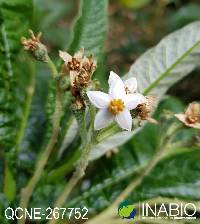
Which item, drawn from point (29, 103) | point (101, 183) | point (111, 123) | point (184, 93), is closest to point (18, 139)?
point (29, 103)

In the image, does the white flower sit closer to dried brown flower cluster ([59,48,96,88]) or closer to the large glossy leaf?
dried brown flower cluster ([59,48,96,88])

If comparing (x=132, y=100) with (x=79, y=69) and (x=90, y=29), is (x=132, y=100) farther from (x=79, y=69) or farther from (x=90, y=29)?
(x=90, y=29)

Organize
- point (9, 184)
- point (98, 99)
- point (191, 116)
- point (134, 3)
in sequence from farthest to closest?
1. point (134, 3)
2. point (9, 184)
3. point (191, 116)
4. point (98, 99)

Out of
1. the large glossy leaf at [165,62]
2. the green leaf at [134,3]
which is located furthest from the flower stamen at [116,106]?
the green leaf at [134,3]

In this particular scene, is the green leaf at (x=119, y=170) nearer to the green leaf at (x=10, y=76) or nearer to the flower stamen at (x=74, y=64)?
the green leaf at (x=10, y=76)

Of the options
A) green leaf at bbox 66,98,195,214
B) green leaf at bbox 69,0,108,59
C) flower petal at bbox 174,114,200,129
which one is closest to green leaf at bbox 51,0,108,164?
green leaf at bbox 69,0,108,59

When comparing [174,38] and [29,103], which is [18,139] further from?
[174,38]

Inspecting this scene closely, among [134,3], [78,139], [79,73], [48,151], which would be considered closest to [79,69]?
[79,73]
